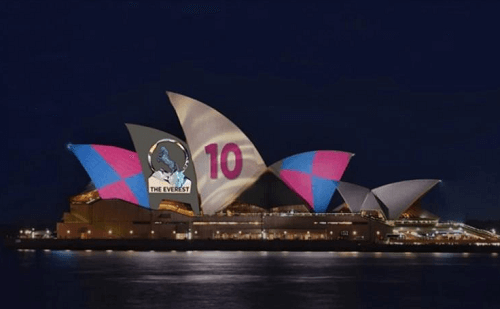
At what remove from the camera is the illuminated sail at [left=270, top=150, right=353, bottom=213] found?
8192 cm

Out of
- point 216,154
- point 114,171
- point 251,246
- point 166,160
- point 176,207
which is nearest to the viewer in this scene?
point 216,154

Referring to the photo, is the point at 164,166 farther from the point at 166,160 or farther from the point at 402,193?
the point at 402,193

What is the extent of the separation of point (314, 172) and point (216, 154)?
326 inches

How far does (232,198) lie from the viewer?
83938mm

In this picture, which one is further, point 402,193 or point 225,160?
point 402,193

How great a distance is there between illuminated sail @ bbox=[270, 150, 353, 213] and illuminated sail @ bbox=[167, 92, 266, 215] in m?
2.19

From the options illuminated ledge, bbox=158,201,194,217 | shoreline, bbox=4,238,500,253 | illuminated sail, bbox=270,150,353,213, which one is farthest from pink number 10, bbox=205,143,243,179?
shoreline, bbox=4,238,500,253

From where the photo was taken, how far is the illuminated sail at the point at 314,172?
269ft

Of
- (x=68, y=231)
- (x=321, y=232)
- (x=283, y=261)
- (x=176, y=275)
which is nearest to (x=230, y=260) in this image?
(x=283, y=261)

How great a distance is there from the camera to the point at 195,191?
84.6 m

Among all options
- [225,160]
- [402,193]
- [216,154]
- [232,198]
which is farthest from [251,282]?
[402,193]

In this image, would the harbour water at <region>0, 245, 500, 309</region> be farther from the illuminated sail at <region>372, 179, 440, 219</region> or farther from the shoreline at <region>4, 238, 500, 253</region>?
the illuminated sail at <region>372, 179, 440, 219</region>

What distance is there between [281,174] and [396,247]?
1129 centimetres

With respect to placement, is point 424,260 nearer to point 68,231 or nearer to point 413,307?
point 413,307
